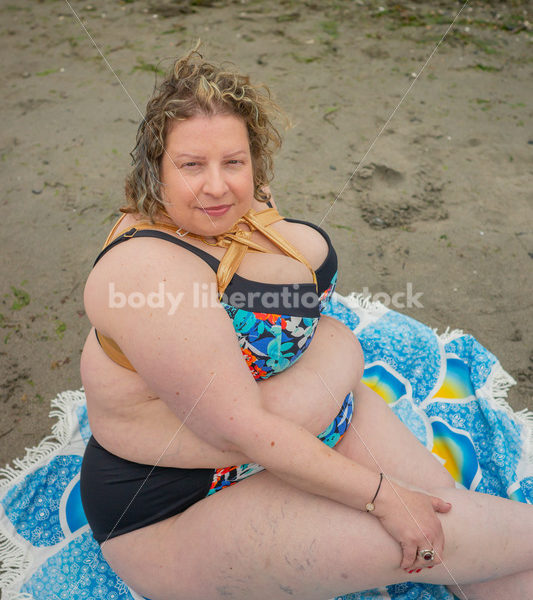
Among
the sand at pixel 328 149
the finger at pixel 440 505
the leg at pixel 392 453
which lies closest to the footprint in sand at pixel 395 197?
the sand at pixel 328 149

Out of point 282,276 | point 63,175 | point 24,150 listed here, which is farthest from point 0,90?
point 282,276

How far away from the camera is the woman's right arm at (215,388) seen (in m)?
1.39

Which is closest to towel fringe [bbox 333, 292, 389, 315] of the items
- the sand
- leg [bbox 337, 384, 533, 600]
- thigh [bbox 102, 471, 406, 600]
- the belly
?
the sand

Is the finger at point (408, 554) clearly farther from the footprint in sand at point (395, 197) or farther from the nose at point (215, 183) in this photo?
the footprint in sand at point (395, 197)

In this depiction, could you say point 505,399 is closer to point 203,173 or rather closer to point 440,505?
point 440,505

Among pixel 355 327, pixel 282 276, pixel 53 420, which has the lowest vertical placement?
pixel 53 420

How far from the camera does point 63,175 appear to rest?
Answer: 4.18 meters

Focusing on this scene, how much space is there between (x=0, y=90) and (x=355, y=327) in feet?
13.7

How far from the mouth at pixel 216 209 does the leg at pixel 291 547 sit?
2.63ft

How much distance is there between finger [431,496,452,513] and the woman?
0.01 m

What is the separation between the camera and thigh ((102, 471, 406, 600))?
1.50 m

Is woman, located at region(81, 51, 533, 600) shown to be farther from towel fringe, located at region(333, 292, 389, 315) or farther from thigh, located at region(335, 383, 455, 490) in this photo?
towel fringe, located at region(333, 292, 389, 315)

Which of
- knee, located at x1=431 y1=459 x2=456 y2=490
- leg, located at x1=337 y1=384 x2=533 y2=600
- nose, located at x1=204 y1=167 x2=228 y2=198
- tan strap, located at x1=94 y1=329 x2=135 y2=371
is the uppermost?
nose, located at x1=204 y1=167 x2=228 y2=198

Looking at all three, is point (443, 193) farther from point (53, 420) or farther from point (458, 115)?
point (53, 420)
